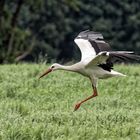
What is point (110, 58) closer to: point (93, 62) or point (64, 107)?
point (93, 62)

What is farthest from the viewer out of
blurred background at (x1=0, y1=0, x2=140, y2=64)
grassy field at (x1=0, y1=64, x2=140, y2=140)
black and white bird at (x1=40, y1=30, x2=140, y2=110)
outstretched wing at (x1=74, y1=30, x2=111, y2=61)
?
blurred background at (x1=0, y1=0, x2=140, y2=64)

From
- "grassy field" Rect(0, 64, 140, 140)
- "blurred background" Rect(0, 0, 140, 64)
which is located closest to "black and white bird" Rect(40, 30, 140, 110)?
"grassy field" Rect(0, 64, 140, 140)

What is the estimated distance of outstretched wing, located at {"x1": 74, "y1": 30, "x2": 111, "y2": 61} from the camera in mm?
9133

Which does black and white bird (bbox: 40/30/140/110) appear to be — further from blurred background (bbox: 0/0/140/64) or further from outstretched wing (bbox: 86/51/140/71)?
blurred background (bbox: 0/0/140/64)

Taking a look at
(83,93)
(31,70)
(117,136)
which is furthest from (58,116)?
(31,70)

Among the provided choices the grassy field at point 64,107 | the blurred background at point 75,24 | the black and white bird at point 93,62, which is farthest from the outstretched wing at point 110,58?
the blurred background at point 75,24

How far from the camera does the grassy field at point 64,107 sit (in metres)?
6.66

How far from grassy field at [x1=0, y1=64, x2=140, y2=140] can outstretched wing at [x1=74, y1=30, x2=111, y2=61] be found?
810mm

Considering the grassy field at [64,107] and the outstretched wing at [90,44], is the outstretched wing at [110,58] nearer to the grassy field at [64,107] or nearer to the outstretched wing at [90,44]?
the outstretched wing at [90,44]

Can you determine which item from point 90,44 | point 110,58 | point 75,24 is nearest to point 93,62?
point 110,58

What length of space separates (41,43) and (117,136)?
4067 centimetres

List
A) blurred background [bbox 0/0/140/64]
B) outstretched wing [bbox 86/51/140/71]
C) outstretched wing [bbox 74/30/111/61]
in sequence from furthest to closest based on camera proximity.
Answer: blurred background [bbox 0/0/140/64]
outstretched wing [bbox 74/30/111/61]
outstretched wing [bbox 86/51/140/71]

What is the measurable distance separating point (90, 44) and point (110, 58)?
3.15 feet

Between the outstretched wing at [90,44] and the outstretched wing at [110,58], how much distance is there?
178 millimetres
